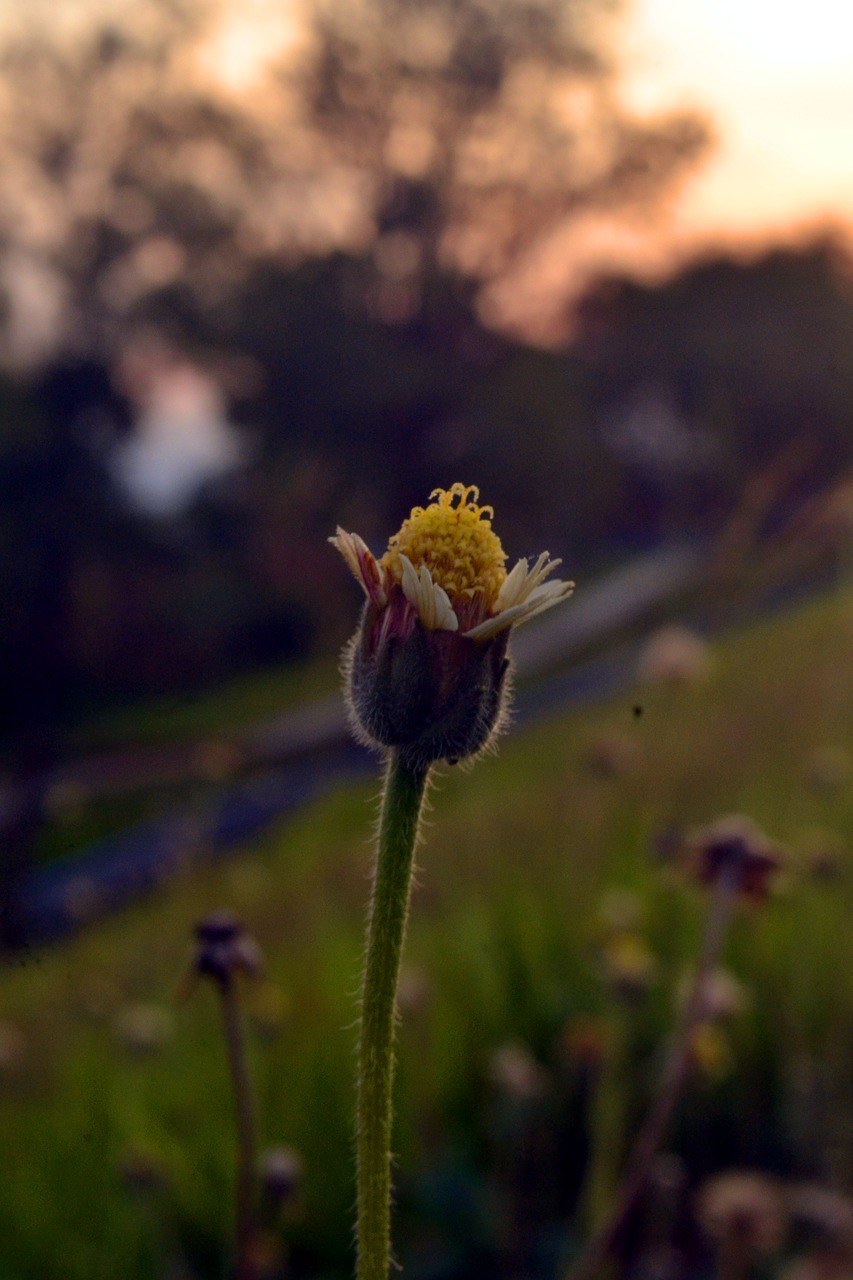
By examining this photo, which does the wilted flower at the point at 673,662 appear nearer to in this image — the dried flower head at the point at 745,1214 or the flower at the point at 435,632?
the dried flower head at the point at 745,1214

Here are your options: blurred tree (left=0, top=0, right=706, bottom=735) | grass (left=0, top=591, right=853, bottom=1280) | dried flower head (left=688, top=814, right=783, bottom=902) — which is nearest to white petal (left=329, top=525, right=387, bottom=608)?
dried flower head (left=688, top=814, right=783, bottom=902)

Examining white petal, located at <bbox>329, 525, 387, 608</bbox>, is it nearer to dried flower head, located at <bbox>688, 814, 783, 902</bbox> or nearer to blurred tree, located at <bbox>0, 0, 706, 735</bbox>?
dried flower head, located at <bbox>688, 814, 783, 902</bbox>

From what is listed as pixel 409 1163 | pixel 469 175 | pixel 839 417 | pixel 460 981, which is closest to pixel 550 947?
pixel 460 981

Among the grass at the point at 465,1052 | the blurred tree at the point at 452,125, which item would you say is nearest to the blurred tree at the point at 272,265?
the blurred tree at the point at 452,125

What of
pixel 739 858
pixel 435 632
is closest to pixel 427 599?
pixel 435 632

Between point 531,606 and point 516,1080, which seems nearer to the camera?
point 531,606

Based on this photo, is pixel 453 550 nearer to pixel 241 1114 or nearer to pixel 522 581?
pixel 522 581
